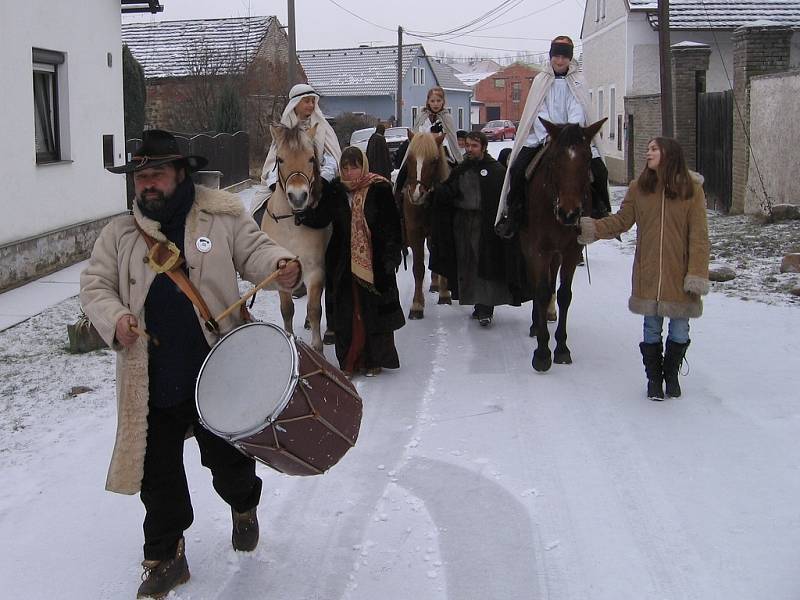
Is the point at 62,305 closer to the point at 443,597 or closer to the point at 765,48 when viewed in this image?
the point at 443,597

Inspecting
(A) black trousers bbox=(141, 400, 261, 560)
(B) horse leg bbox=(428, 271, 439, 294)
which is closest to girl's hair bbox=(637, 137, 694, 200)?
(A) black trousers bbox=(141, 400, 261, 560)

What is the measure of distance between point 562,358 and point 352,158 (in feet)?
7.79

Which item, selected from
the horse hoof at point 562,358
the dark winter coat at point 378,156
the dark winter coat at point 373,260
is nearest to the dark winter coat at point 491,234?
the horse hoof at point 562,358

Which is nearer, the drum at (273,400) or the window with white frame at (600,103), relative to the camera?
the drum at (273,400)

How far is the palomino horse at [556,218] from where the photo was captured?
280 inches

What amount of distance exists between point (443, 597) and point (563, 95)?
541cm

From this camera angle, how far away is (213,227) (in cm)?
420

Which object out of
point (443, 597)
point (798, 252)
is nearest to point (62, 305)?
point (443, 597)

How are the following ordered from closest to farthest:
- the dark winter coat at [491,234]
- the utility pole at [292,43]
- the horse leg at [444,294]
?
the dark winter coat at [491,234] → the horse leg at [444,294] → the utility pole at [292,43]

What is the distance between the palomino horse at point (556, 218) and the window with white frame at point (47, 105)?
7.45m

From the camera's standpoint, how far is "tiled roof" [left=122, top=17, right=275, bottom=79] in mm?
33906

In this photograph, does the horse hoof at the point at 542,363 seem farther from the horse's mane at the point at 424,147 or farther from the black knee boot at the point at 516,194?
the horse's mane at the point at 424,147

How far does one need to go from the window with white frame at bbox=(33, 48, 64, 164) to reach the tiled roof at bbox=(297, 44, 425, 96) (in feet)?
159

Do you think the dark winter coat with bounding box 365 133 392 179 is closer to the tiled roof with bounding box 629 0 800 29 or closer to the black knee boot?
the black knee boot
